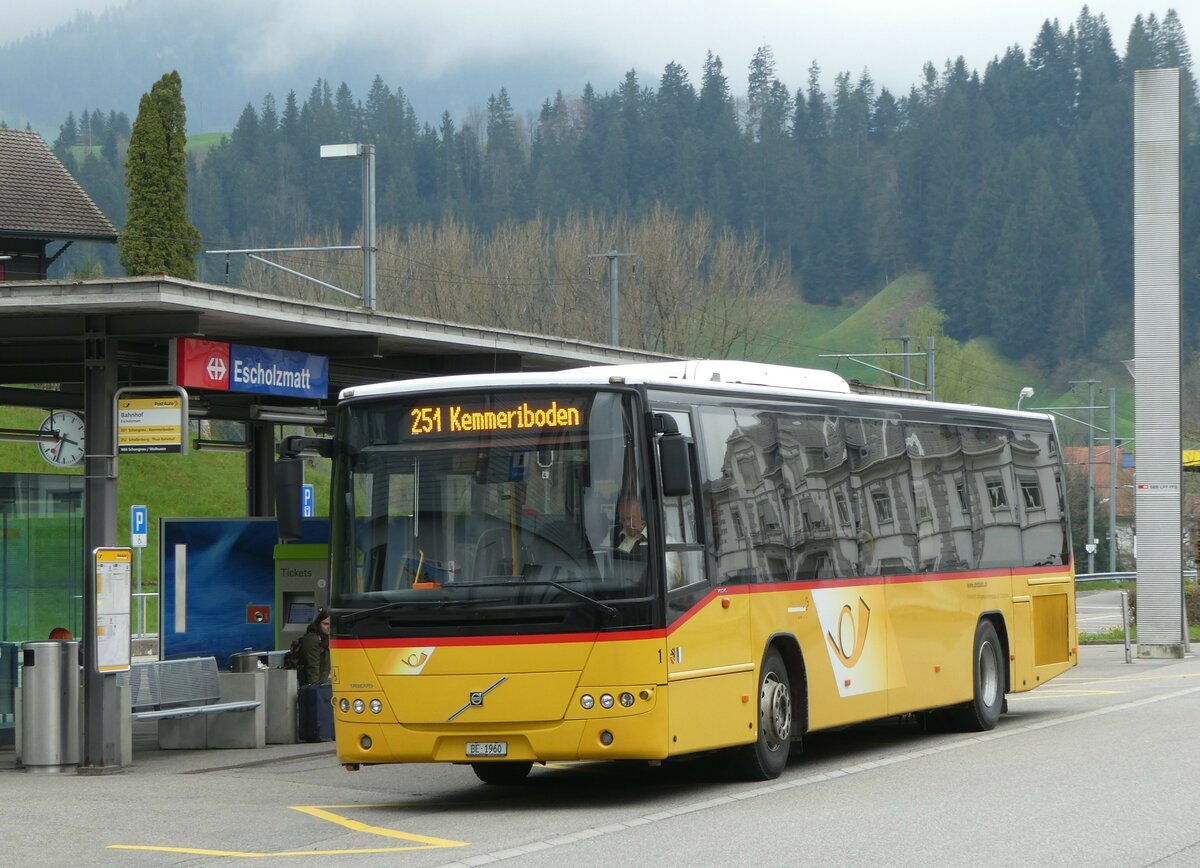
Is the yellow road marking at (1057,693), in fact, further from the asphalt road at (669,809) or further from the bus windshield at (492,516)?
the bus windshield at (492,516)

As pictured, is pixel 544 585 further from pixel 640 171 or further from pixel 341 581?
pixel 640 171

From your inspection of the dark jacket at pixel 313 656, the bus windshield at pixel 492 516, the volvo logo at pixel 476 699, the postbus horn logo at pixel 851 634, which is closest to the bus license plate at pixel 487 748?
the volvo logo at pixel 476 699

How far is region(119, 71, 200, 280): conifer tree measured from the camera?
66.9 metres

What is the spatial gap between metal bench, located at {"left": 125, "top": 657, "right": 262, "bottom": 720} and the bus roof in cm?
524

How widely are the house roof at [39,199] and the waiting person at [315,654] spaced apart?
147ft

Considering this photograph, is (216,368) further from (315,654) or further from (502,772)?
(502,772)

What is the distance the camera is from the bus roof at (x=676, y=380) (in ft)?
41.5

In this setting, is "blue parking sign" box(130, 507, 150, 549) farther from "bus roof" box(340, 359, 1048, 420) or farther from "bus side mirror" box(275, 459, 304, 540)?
"bus side mirror" box(275, 459, 304, 540)

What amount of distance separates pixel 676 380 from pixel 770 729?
2.65 meters

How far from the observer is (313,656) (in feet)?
62.5

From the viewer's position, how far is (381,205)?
15638 cm

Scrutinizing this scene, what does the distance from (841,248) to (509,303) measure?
98.3 metres

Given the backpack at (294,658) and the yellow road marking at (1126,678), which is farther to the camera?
the yellow road marking at (1126,678)

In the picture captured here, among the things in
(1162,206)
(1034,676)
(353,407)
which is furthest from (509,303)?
(353,407)
